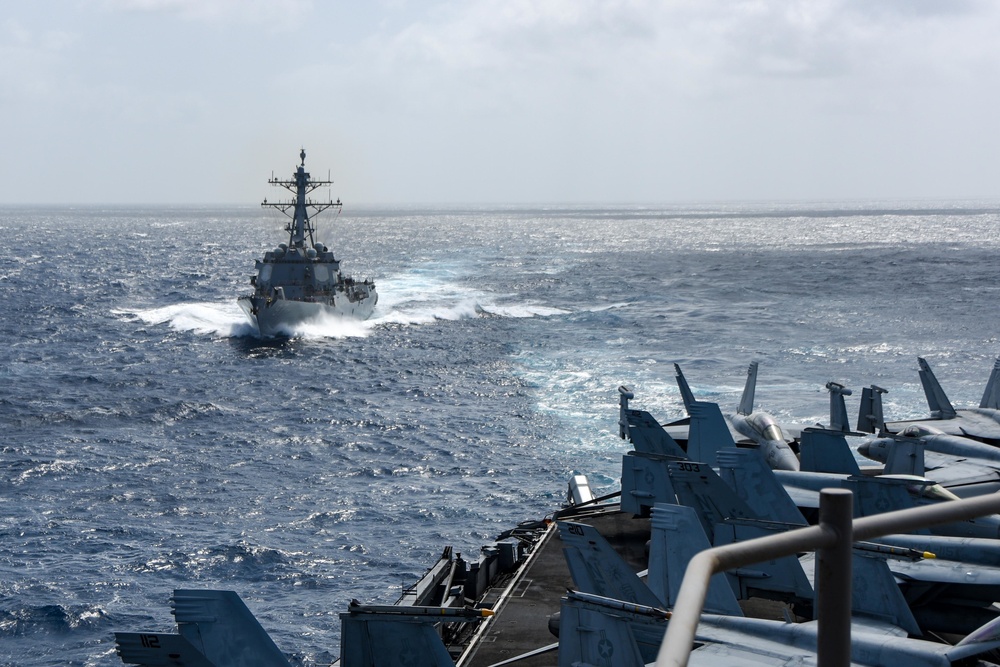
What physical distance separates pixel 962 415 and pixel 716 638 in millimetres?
28495

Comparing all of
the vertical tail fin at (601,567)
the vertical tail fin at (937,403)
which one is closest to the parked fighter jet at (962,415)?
the vertical tail fin at (937,403)

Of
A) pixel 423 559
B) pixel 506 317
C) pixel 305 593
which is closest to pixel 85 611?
pixel 305 593

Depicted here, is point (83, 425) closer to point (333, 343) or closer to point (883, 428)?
point (333, 343)

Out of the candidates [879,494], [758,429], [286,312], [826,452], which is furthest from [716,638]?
[286,312]

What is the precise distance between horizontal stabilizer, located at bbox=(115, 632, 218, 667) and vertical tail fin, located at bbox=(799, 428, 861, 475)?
19615mm

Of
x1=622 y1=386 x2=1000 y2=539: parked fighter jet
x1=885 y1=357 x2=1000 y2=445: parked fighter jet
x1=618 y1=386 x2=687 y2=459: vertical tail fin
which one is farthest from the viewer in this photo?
x1=885 y1=357 x2=1000 y2=445: parked fighter jet

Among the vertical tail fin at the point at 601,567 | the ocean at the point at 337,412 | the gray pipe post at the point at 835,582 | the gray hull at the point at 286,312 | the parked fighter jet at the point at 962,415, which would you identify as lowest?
the ocean at the point at 337,412

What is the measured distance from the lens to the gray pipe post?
335 cm

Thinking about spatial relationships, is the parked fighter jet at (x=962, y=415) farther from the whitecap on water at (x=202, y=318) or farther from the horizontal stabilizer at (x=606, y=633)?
the whitecap on water at (x=202, y=318)

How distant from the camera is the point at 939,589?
21.9 metres

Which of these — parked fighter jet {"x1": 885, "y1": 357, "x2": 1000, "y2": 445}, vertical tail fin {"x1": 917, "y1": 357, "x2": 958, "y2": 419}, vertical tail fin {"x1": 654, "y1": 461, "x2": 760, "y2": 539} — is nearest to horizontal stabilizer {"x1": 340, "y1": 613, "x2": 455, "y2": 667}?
vertical tail fin {"x1": 654, "y1": 461, "x2": 760, "y2": 539}

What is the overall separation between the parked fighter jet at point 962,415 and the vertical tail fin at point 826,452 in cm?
1016

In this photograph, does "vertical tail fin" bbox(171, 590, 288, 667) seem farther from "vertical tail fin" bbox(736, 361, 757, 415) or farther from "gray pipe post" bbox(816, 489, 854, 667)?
"vertical tail fin" bbox(736, 361, 757, 415)

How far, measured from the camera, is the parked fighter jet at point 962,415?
1513 inches
